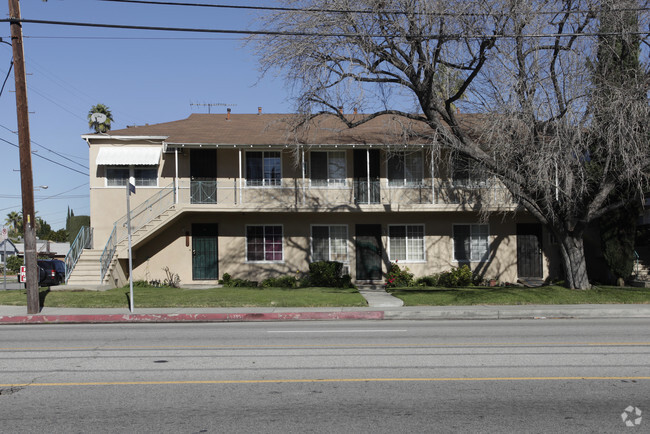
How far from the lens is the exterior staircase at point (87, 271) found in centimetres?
2042

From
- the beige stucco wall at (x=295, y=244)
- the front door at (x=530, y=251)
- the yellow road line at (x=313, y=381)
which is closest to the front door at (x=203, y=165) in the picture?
the beige stucco wall at (x=295, y=244)

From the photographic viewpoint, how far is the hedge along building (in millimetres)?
22172

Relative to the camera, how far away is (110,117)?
46.0 m

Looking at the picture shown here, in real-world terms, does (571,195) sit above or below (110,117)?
below

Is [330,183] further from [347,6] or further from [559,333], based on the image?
[559,333]

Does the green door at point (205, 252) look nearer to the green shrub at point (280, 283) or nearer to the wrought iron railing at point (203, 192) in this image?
the wrought iron railing at point (203, 192)

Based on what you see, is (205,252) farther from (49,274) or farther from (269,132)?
(49,274)

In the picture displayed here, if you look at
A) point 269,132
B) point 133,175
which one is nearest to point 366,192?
point 269,132

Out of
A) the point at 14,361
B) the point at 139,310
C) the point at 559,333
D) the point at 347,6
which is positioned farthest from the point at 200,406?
the point at 347,6

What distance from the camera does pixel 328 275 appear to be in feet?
73.0

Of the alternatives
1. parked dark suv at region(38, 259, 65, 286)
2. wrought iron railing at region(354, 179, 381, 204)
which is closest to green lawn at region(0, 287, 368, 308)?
wrought iron railing at region(354, 179, 381, 204)

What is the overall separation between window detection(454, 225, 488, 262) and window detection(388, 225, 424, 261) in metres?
1.59

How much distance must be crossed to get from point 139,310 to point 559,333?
11156 millimetres

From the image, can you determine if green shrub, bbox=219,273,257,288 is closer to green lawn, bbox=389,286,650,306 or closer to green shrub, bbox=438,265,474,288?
green lawn, bbox=389,286,650,306
